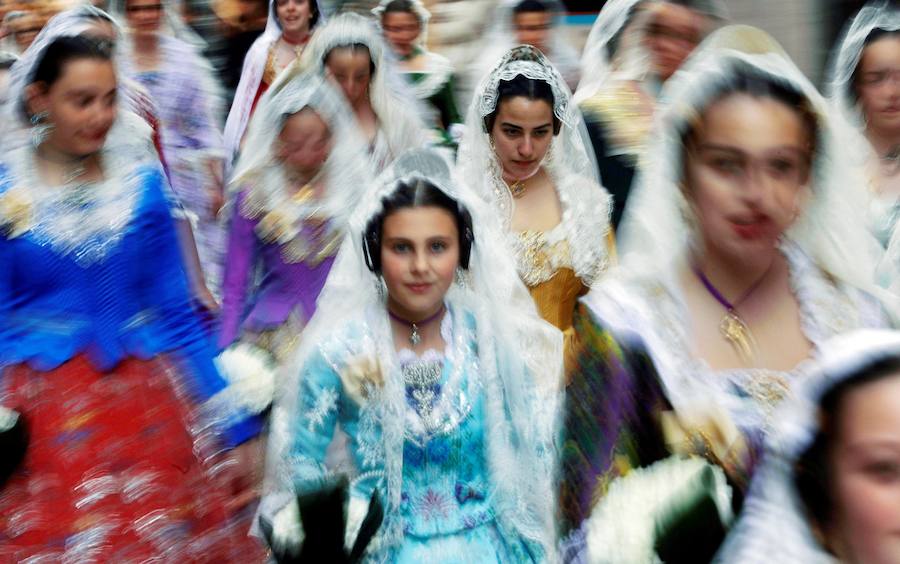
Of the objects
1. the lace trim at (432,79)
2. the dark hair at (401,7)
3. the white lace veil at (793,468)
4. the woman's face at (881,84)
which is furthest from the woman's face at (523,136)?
the white lace veil at (793,468)

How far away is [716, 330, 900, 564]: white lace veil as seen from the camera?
2400 mm

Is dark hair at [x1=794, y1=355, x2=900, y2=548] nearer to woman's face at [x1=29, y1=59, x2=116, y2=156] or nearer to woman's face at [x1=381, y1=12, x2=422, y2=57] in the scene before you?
woman's face at [x1=29, y1=59, x2=116, y2=156]

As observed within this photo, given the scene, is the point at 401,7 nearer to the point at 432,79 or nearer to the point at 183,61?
the point at 432,79

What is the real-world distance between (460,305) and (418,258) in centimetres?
21

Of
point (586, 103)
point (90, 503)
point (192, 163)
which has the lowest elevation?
point (192, 163)

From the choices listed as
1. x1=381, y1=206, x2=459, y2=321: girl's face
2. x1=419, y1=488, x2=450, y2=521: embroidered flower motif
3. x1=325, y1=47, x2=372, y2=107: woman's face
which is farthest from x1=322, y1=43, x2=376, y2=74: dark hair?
x1=419, y1=488, x2=450, y2=521: embroidered flower motif

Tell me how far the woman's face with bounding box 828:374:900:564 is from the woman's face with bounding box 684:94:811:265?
647 mm

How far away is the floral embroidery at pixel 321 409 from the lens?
4.12 metres

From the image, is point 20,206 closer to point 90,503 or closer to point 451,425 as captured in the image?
point 90,503

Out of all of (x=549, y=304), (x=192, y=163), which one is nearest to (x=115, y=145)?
(x=549, y=304)

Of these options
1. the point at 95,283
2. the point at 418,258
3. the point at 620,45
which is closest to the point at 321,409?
the point at 418,258

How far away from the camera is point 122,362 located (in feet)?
14.2

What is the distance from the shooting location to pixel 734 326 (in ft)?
10.1

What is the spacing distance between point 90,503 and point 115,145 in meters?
1.16
